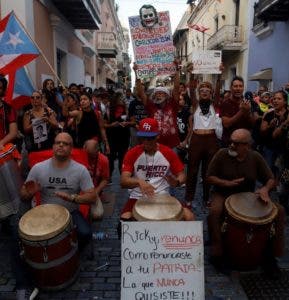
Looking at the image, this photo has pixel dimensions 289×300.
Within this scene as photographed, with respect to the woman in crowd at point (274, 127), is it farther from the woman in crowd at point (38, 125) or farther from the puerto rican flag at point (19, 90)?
the puerto rican flag at point (19, 90)

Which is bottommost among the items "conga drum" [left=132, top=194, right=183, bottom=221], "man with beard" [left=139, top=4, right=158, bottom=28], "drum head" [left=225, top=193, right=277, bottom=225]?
"drum head" [left=225, top=193, right=277, bottom=225]

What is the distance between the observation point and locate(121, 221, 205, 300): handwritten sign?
3.01 metres

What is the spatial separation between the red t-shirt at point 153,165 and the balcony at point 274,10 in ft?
34.6

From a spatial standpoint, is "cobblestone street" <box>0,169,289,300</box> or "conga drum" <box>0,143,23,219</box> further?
"conga drum" <box>0,143,23,219</box>

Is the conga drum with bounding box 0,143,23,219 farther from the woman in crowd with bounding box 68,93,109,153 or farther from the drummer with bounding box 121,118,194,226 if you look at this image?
the woman in crowd with bounding box 68,93,109,153

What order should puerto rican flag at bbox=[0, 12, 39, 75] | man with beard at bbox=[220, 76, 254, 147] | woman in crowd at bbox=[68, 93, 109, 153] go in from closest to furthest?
1. man with beard at bbox=[220, 76, 254, 147]
2. puerto rican flag at bbox=[0, 12, 39, 75]
3. woman in crowd at bbox=[68, 93, 109, 153]

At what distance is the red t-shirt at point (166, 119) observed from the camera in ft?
17.8

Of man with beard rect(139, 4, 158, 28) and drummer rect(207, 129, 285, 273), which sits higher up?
man with beard rect(139, 4, 158, 28)

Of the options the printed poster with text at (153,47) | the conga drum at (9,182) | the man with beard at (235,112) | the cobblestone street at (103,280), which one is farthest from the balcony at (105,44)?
the cobblestone street at (103,280)

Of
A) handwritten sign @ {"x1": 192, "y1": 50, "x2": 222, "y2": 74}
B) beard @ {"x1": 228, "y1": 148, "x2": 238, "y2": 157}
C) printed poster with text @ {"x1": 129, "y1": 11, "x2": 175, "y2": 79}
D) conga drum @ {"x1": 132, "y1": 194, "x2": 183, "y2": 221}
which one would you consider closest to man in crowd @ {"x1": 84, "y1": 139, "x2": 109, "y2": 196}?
conga drum @ {"x1": 132, "y1": 194, "x2": 183, "y2": 221}

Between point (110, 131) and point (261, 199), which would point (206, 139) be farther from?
point (110, 131)

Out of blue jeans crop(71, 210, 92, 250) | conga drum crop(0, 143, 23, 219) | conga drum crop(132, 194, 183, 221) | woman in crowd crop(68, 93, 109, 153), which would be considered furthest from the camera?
woman in crowd crop(68, 93, 109, 153)

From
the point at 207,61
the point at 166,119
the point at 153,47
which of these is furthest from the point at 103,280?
the point at 207,61

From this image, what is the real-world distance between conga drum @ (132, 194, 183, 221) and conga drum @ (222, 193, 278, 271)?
70cm
